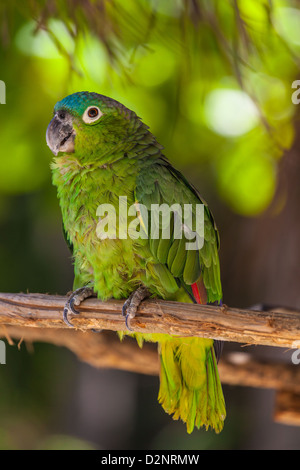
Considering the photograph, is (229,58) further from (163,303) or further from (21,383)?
(21,383)

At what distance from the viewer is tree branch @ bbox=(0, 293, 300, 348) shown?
2.83ft

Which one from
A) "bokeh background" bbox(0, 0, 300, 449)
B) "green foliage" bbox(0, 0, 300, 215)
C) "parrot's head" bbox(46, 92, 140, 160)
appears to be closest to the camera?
"parrot's head" bbox(46, 92, 140, 160)

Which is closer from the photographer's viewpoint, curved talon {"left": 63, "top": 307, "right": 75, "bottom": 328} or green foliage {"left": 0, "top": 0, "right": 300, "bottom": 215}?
curved talon {"left": 63, "top": 307, "right": 75, "bottom": 328}

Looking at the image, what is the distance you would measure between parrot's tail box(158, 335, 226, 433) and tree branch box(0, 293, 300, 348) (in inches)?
5.1

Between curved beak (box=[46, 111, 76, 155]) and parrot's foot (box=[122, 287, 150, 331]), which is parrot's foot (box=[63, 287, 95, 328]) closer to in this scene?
parrot's foot (box=[122, 287, 150, 331])

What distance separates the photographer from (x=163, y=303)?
945mm

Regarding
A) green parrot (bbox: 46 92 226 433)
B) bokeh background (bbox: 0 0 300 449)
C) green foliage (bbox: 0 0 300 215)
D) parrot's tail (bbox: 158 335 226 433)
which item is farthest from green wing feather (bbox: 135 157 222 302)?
green foliage (bbox: 0 0 300 215)

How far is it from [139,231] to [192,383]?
0.38 m

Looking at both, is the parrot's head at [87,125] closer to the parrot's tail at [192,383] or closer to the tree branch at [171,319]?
the tree branch at [171,319]

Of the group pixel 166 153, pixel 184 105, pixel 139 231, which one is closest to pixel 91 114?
pixel 139 231

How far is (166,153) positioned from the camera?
1938 millimetres

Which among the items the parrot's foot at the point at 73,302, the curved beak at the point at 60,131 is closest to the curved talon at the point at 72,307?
the parrot's foot at the point at 73,302

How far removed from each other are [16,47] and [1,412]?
1778 millimetres

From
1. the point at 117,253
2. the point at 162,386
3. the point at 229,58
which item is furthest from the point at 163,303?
the point at 229,58
